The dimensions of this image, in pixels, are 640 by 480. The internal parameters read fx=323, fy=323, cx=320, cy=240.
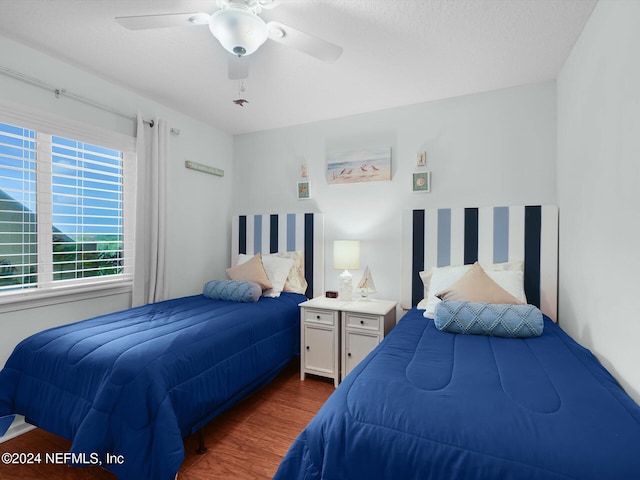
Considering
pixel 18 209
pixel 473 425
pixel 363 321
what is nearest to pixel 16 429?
pixel 18 209

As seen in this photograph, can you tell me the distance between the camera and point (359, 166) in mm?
3188

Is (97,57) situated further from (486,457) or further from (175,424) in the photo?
(486,457)

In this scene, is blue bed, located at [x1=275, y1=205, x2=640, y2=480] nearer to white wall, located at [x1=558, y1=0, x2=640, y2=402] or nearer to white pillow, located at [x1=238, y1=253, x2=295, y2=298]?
white wall, located at [x1=558, y1=0, x2=640, y2=402]

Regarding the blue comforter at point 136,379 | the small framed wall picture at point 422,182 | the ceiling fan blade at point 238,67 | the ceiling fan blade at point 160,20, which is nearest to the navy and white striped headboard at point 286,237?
the small framed wall picture at point 422,182

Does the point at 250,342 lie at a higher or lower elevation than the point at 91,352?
lower

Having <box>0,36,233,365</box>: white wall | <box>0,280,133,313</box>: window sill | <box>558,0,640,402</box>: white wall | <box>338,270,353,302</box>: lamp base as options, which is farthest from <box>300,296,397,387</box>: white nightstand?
<box>0,280,133,313</box>: window sill

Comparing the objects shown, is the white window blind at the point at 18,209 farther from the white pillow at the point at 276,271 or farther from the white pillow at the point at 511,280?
the white pillow at the point at 511,280

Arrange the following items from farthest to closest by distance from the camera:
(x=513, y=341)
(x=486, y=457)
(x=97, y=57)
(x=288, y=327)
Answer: (x=288, y=327)
(x=97, y=57)
(x=513, y=341)
(x=486, y=457)

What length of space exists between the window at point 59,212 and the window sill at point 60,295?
0.07 ft

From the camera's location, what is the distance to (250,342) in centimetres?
227

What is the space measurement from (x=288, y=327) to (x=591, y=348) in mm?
2024

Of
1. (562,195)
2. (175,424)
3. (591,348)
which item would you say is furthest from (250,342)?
(562,195)

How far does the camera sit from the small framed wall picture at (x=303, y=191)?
11.2ft

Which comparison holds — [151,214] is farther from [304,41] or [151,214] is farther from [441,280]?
[441,280]
